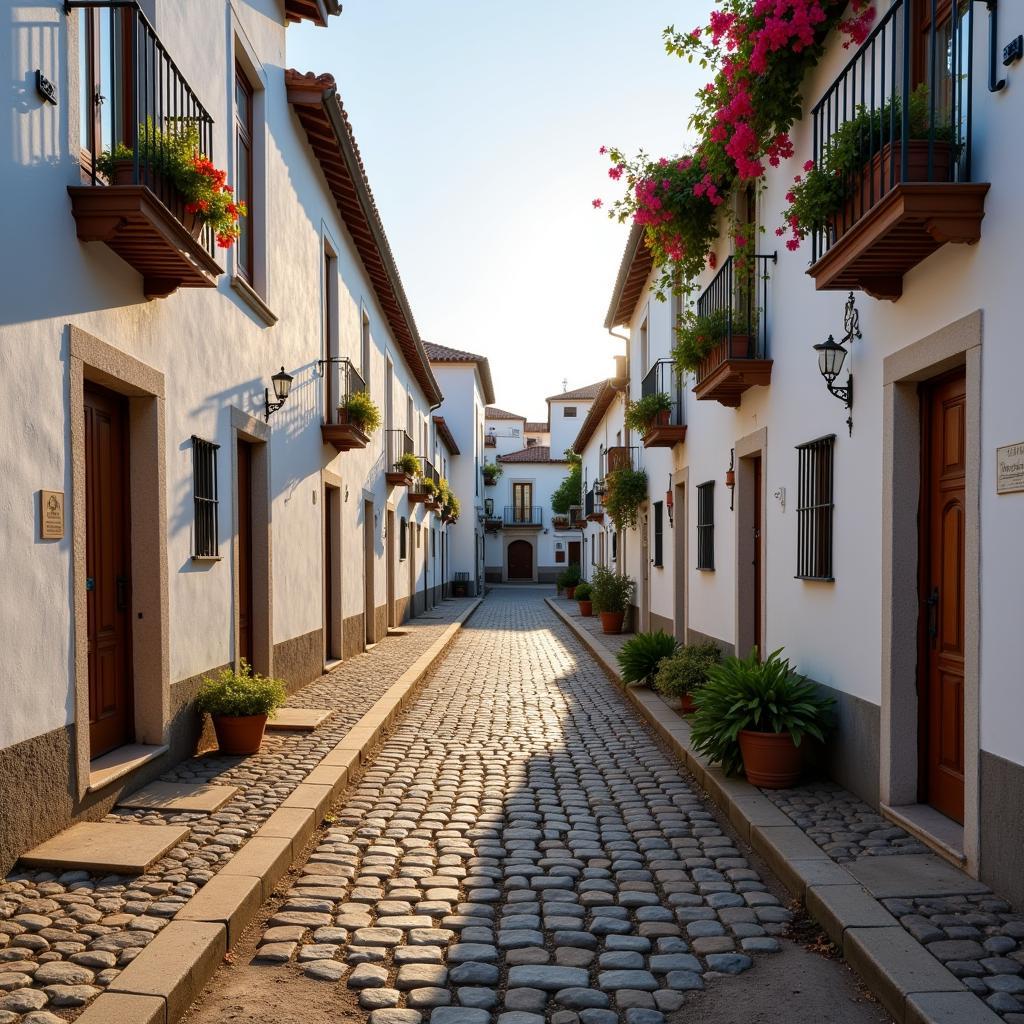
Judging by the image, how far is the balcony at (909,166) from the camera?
452 cm

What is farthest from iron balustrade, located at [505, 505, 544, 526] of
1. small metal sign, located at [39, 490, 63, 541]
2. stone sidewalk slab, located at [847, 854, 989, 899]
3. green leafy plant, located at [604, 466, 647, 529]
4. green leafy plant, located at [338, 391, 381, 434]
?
stone sidewalk slab, located at [847, 854, 989, 899]

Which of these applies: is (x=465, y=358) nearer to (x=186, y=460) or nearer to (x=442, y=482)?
(x=442, y=482)

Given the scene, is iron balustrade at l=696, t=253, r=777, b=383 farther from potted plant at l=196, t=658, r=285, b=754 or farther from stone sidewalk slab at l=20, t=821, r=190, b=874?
stone sidewalk slab at l=20, t=821, r=190, b=874

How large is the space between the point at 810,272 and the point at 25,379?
175 inches

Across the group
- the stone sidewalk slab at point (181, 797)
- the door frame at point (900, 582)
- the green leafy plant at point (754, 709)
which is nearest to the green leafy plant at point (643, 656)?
the green leafy plant at point (754, 709)

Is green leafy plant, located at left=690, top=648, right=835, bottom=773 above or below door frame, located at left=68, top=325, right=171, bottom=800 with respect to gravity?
below

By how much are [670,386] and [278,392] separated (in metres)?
6.03

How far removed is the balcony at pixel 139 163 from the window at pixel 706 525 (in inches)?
256

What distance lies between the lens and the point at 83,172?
5363 millimetres

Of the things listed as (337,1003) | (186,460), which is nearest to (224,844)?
(337,1003)

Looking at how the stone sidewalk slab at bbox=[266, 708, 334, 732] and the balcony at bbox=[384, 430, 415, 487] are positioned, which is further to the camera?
the balcony at bbox=[384, 430, 415, 487]

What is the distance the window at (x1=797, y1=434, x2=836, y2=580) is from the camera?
6.86 m

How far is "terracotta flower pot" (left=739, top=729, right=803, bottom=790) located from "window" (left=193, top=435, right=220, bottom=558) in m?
4.23

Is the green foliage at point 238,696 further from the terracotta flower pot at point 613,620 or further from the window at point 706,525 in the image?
the terracotta flower pot at point 613,620
